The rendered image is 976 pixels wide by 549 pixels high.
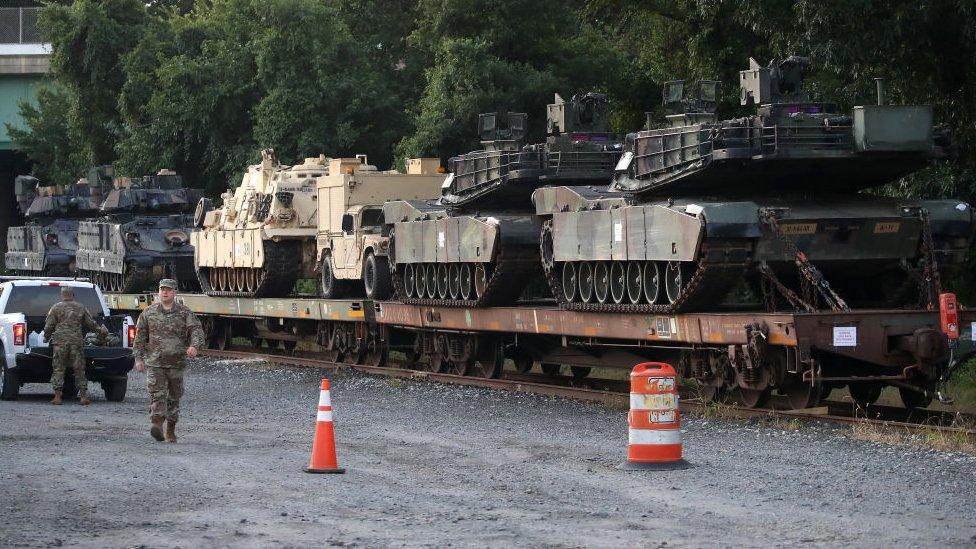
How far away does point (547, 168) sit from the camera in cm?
2141

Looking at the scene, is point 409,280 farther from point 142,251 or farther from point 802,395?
point 142,251

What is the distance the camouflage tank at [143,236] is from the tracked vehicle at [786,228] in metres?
18.1

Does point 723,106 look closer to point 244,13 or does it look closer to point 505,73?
point 505,73

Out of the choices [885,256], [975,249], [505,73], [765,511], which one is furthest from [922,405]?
[505,73]

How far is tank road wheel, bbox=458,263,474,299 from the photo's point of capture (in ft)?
72.8

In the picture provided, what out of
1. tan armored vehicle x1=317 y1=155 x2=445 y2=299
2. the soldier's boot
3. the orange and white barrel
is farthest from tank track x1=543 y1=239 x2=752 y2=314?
tan armored vehicle x1=317 y1=155 x2=445 y2=299

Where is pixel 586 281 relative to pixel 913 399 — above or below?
above

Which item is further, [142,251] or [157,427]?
[142,251]

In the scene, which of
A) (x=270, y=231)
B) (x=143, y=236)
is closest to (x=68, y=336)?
(x=270, y=231)

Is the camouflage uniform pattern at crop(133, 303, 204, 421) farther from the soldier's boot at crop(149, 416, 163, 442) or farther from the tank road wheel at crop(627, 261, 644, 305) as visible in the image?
the tank road wheel at crop(627, 261, 644, 305)

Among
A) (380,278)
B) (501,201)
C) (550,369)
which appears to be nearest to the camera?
(501,201)

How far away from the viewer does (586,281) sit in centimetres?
1948

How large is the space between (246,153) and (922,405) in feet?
84.9

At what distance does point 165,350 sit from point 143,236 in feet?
67.6
